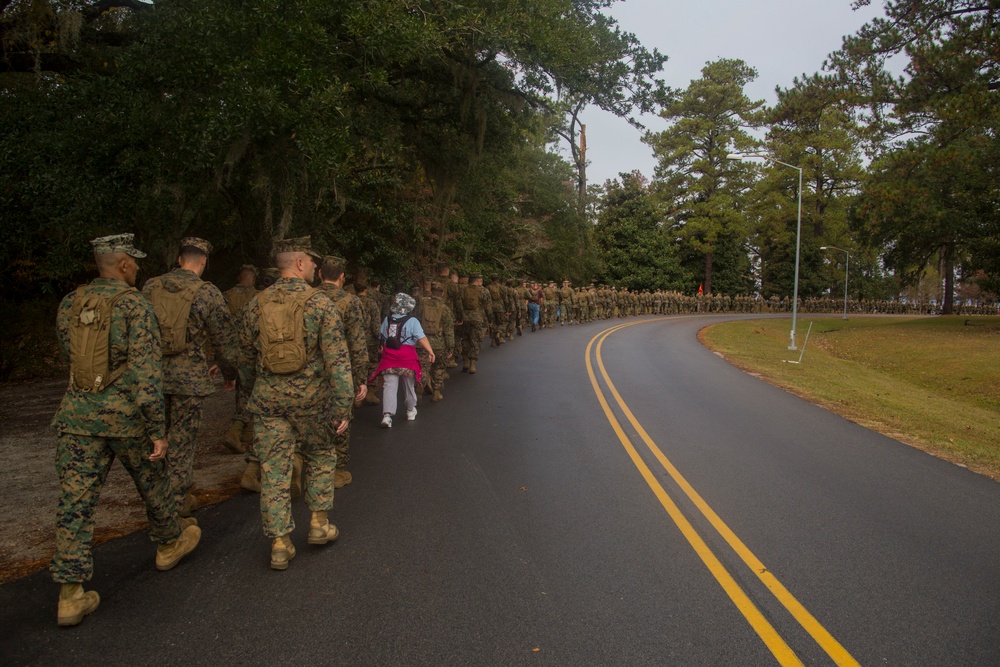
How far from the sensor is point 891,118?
2880 cm

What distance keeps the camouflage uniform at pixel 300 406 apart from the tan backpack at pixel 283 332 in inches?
1.7

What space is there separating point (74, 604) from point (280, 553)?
3.72ft

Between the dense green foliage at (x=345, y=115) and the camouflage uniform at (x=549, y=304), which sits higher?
the dense green foliage at (x=345, y=115)

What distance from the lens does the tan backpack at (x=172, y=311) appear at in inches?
200

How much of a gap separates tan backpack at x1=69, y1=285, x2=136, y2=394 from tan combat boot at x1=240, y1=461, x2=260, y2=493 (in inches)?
92.7

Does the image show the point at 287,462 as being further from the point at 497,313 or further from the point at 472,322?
the point at 497,313

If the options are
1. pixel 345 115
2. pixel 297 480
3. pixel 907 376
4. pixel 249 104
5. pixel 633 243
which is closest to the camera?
pixel 297 480

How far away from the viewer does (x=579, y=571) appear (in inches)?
174

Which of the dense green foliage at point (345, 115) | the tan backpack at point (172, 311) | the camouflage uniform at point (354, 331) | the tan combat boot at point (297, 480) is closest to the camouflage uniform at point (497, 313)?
the dense green foliage at point (345, 115)

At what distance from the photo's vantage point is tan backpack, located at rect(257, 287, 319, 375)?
4531 mm

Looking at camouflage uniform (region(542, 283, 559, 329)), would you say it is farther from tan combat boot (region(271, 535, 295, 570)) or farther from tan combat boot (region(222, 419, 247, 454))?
tan combat boot (region(271, 535, 295, 570))

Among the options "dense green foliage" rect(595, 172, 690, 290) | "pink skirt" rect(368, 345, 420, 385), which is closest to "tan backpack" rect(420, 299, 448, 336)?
"pink skirt" rect(368, 345, 420, 385)

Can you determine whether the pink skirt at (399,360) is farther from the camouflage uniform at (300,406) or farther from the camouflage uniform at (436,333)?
the camouflage uniform at (300,406)

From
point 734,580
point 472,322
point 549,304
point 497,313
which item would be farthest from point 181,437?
point 549,304
